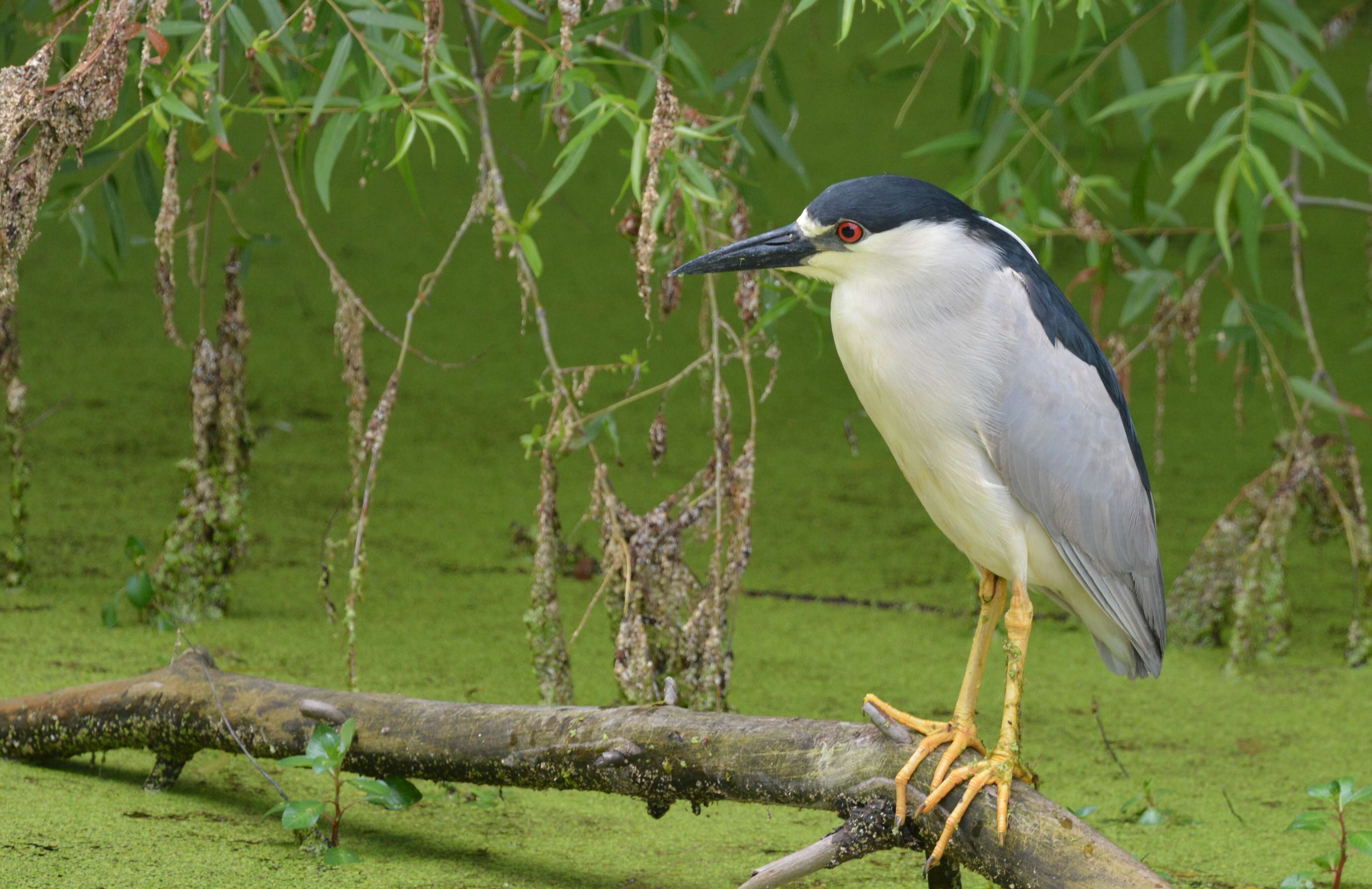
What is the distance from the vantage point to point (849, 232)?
143 centimetres

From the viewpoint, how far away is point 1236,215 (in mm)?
2518

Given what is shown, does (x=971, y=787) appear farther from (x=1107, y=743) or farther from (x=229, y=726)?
(x=229, y=726)

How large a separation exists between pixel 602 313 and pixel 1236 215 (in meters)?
2.28

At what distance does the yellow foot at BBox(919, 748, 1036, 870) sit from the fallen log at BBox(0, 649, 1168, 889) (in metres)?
0.01

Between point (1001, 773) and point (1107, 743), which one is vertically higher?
point (1001, 773)

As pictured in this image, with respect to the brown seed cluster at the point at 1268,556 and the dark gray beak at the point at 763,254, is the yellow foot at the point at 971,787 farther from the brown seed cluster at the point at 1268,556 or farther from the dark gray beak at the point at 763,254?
the brown seed cluster at the point at 1268,556

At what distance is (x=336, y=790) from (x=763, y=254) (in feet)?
2.76

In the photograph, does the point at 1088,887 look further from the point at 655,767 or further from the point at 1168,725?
the point at 1168,725

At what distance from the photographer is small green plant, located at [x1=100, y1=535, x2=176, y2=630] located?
2.21 metres

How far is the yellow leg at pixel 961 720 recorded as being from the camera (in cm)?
137

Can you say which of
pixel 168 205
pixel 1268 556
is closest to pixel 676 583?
pixel 168 205

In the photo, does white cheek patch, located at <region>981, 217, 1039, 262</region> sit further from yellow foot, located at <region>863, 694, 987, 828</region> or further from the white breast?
yellow foot, located at <region>863, 694, 987, 828</region>

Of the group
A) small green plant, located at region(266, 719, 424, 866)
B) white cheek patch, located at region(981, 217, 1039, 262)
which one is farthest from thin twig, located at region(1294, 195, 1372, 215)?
small green plant, located at region(266, 719, 424, 866)

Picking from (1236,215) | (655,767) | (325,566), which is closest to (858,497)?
(1236,215)
